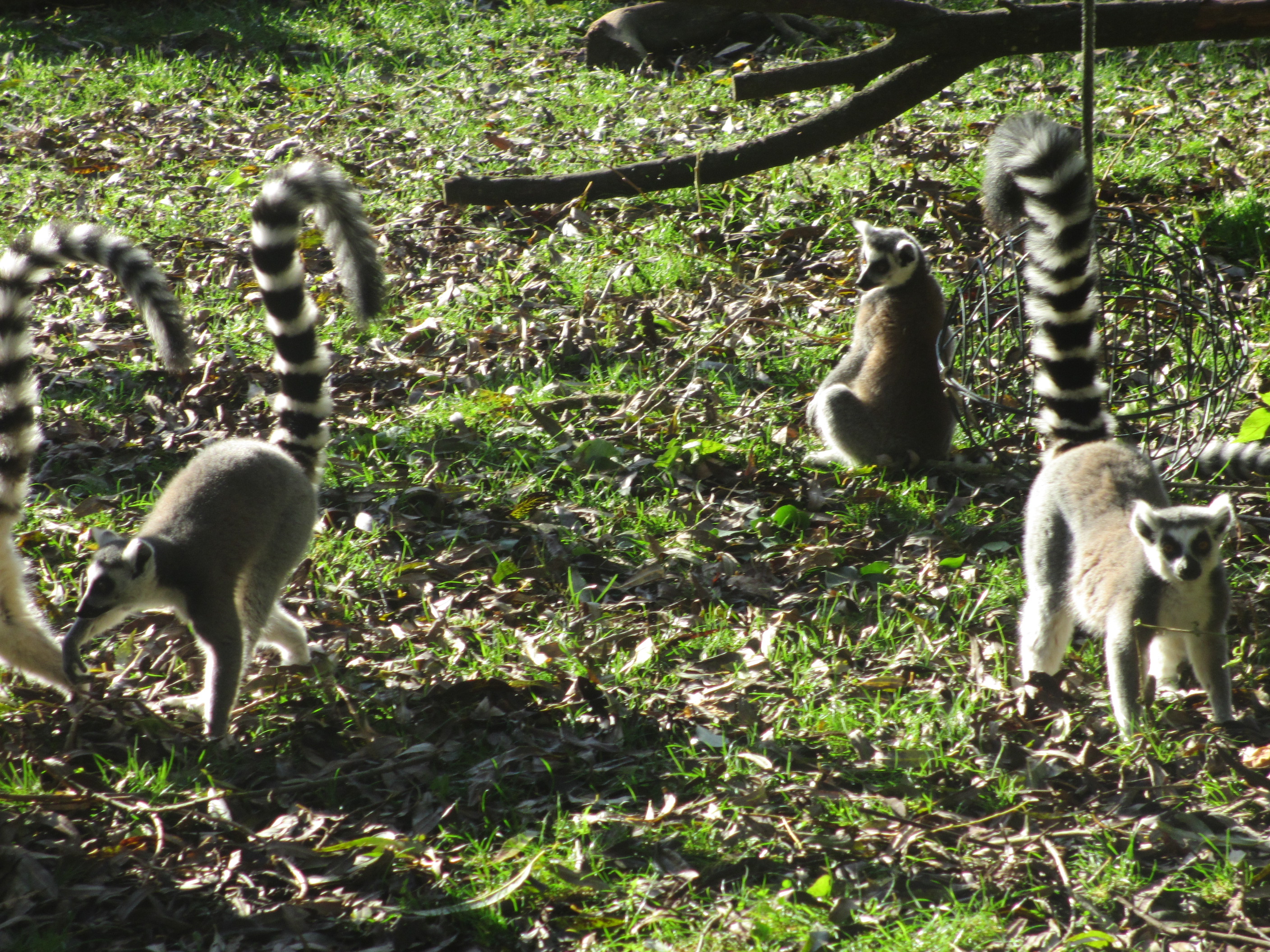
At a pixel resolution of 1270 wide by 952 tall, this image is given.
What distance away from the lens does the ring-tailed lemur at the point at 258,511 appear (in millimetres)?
3119

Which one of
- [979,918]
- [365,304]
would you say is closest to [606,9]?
[365,304]

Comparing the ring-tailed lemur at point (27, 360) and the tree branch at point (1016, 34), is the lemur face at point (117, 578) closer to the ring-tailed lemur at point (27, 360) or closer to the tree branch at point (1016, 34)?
the ring-tailed lemur at point (27, 360)

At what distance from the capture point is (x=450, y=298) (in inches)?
244

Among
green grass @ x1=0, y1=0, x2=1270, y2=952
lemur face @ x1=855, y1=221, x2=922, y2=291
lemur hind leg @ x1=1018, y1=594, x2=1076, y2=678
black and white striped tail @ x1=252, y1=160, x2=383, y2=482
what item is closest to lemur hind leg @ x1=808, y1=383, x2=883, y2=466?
green grass @ x1=0, y1=0, x2=1270, y2=952

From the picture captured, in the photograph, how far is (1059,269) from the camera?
11.0ft

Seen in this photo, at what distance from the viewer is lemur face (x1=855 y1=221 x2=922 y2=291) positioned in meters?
4.61

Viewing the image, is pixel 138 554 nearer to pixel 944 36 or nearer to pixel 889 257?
pixel 889 257

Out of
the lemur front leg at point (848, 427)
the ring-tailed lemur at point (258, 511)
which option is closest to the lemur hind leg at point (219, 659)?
the ring-tailed lemur at point (258, 511)

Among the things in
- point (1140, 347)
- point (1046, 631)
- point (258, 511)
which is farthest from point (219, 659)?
point (1140, 347)

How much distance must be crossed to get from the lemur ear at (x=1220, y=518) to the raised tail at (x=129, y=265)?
2.97 meters

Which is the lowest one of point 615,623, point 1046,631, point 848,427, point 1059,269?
point 615,623

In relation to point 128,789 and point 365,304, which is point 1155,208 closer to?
point 365,304

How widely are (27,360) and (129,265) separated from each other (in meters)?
0.42

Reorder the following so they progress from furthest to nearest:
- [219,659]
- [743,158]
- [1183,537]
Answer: [743,158] < [219,659] < [1183,537]
